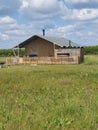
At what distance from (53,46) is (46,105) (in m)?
49.8

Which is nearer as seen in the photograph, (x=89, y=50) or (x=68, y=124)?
(x=68, y=124)

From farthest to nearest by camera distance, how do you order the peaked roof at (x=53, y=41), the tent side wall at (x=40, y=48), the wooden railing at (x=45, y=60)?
the tent side wall at (x=40, y=48)
the peaked roof at (x=53, y=41)
the wooden railing at (x=45, y=60)

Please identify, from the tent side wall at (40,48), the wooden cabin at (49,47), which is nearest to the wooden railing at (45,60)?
the wooden cabin at (49,47)

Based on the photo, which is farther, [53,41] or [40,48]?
[40,48]

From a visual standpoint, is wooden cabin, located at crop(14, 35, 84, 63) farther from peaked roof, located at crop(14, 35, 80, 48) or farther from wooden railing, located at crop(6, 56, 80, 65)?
wooden railing, located at crop(6, 56, 80, 65)

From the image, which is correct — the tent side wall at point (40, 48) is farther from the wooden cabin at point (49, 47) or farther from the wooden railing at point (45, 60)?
the wooden railing at point (45, 60)

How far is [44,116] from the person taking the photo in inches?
357

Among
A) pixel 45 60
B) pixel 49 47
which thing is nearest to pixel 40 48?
pixel 49 47

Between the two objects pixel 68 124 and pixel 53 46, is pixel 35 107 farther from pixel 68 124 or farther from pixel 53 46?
pixel 53 46

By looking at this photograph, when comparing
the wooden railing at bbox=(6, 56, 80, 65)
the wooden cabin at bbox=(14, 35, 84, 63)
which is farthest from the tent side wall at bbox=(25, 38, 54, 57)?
the wooden railing at bbox=(6, 56, 80, 65)

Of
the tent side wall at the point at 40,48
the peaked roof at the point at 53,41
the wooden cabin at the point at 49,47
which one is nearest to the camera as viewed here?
the wooden cabin at the point at 49,47

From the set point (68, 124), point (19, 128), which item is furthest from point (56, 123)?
point (19, 128)

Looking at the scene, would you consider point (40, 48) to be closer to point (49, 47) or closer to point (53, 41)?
point (49, 47)

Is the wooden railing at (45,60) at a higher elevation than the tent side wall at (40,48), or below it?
below
